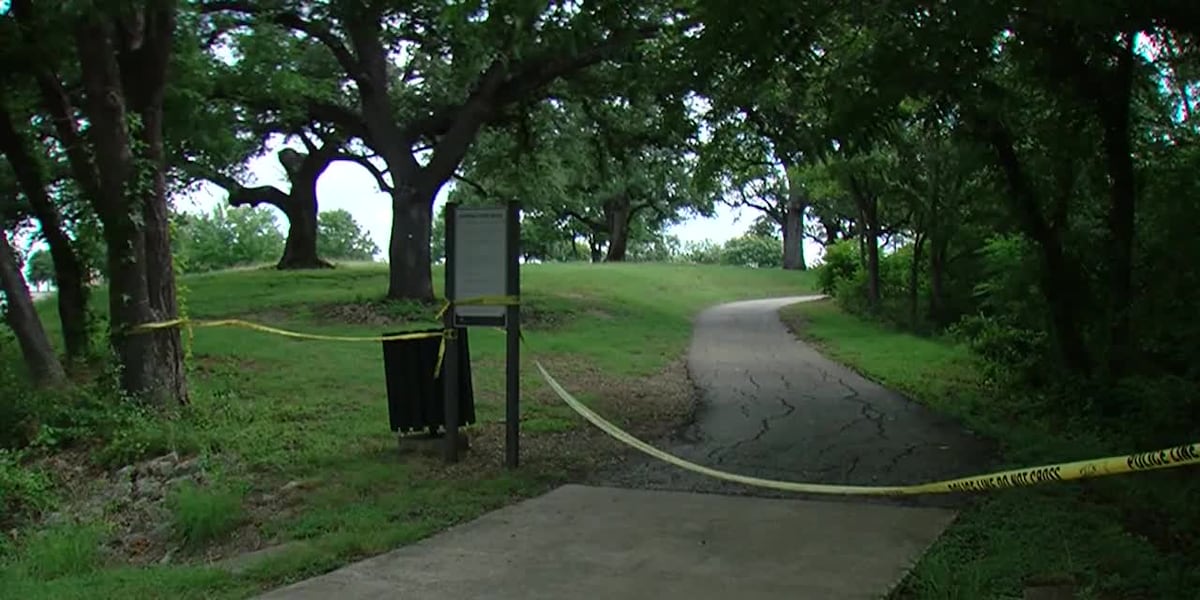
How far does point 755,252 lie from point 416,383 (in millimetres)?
88580

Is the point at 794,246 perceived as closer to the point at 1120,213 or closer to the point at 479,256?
the point at 1120,213

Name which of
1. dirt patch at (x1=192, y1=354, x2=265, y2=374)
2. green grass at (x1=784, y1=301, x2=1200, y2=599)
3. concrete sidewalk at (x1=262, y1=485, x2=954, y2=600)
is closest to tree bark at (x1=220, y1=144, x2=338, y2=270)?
dirt patch at (x1=192, y1=354, x2=265, y2=374)

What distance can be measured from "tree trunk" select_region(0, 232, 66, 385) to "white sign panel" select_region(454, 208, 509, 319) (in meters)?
5.69

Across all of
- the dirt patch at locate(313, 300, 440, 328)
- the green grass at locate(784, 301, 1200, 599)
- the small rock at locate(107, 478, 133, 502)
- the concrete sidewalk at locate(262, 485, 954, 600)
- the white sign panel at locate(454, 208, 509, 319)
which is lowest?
the small rock at locate(107, 478, 133, 502)

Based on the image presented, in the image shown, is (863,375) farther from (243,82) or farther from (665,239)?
(665,239)

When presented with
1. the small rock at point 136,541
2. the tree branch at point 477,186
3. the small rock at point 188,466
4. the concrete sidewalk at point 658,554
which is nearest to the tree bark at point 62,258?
the small rock at point 188,466

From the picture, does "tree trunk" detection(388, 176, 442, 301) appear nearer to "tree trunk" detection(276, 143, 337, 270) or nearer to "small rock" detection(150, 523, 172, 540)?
"tree trunk" detection(276, 143, 337, 270)

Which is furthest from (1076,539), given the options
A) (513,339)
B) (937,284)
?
(937,284)

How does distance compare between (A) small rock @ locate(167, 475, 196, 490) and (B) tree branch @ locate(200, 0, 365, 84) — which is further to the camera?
(B) tree branch @ locate(200, 0, 365, 84)

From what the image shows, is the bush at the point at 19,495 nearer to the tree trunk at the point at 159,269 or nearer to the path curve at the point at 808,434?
the tree trunk at the point at 159,269

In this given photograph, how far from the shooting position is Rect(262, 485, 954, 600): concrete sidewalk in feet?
16.1

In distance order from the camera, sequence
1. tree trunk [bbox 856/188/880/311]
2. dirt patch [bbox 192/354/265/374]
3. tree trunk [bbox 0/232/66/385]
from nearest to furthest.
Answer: tree trunk [bbox 0/232/66/385], dirt patch [bbox 192/354/265/374], tree trunk [bbox 856/188/880/311]

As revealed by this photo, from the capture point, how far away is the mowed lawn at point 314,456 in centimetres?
586

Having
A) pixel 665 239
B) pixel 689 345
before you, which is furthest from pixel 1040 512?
pixel 665 239
